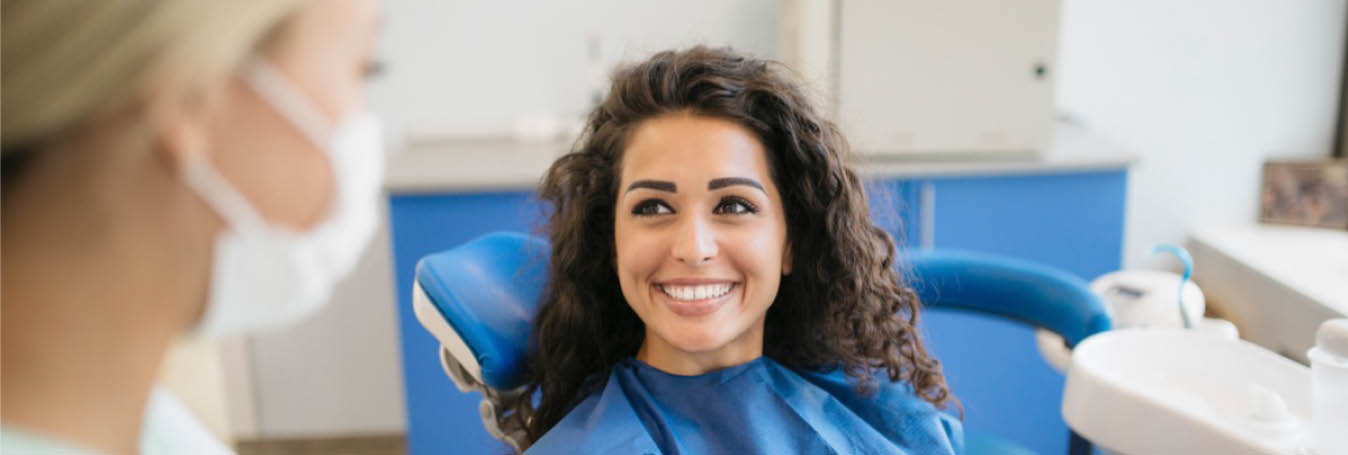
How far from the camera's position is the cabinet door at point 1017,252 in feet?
6.43

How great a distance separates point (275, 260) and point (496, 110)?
6.16 feet

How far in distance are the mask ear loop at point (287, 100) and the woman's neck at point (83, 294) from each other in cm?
7

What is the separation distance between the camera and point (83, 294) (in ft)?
1.60

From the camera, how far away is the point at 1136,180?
2.39 meters

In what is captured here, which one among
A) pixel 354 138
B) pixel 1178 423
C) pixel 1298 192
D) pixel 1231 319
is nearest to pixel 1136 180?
pixel 1298 192

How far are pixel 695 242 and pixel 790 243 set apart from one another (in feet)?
0.68

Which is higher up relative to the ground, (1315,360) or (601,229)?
(601,229)

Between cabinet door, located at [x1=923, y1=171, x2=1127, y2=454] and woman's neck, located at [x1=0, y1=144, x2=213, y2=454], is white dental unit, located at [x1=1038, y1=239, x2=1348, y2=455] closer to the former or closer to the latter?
cabinet door, located at [x1=923, y1=171, x2=1127, y2=454]

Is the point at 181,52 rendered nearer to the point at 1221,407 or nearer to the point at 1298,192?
the point at 1221,407

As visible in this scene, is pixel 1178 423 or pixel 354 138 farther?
pixel 1178 423

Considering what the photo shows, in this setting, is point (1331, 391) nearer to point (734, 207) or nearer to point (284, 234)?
point (734, 207)

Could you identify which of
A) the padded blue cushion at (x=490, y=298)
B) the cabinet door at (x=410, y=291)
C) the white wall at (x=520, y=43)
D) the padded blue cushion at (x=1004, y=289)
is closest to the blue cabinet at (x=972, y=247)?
the cabinet door at (x=410, y=291)

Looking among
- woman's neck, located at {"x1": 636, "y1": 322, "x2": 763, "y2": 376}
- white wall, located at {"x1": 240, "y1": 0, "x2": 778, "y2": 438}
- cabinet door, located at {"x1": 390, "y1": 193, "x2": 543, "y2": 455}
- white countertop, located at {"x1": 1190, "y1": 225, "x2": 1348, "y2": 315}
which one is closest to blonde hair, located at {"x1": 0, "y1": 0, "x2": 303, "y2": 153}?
woman's neck, located at {"x1": 636, "y1": 322, "x2": 763, "y2": 376}

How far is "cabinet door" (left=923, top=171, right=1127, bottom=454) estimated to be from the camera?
1.96 m
